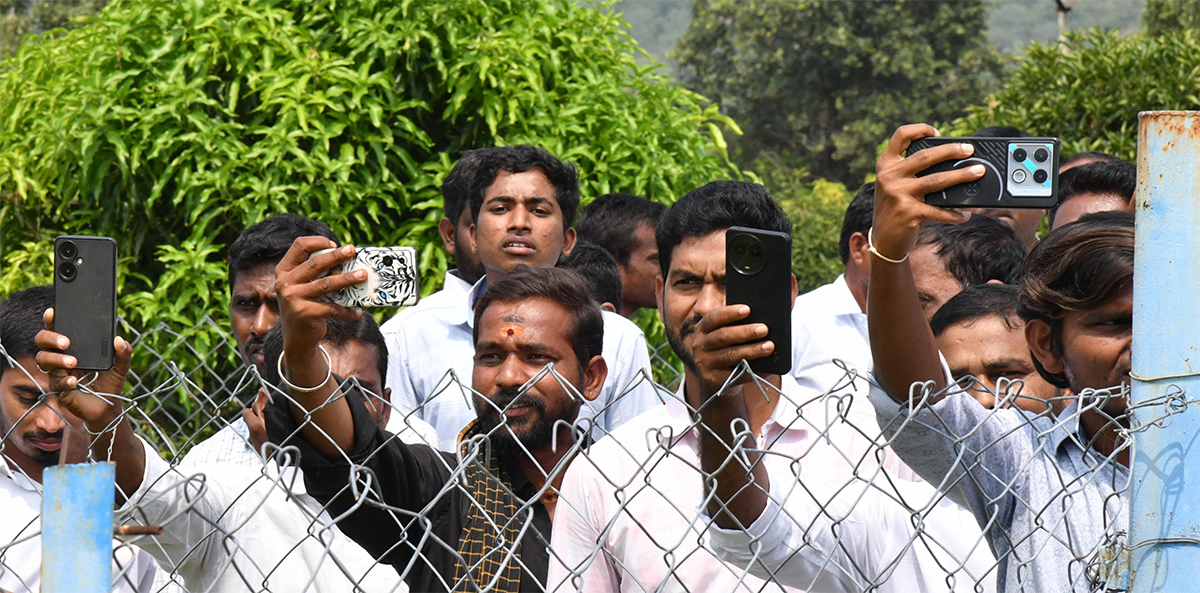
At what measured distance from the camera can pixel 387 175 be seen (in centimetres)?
423

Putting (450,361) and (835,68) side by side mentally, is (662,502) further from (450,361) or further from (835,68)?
(835,68)

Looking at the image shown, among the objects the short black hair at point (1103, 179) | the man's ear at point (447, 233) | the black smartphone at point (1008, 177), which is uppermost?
the black smartphone at point (1008, 177)

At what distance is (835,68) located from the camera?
952 inches

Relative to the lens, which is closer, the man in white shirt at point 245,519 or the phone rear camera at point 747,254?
the phone rear camera at point 747,254

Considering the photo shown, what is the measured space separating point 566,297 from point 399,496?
24.2 inches

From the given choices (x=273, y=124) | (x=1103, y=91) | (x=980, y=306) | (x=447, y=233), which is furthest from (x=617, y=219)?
(x=1103, y=91)

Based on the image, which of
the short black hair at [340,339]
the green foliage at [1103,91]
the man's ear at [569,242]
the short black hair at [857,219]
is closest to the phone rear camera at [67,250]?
the short black hair at [340,339]

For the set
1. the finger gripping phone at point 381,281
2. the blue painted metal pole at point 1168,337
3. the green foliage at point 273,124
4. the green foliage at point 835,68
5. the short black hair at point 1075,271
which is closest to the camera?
the blue painted metal pole at point 1168,337

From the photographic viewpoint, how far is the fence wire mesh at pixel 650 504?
178 centimetres

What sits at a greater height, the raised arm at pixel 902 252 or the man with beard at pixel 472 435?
the raised arm at pixel 902 252

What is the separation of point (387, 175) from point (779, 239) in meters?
2.82

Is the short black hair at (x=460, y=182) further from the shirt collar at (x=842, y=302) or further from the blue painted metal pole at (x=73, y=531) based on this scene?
the blue painted metal pole at (x=73, y=531)

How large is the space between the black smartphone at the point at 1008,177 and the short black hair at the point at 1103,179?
2337 millimetres

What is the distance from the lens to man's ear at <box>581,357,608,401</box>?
8.66 feet
